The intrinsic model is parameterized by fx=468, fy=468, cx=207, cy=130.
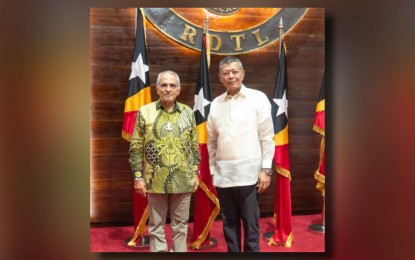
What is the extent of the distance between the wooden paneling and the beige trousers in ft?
0.27

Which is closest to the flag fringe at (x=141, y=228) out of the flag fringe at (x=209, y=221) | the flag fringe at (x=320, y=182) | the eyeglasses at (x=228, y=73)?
the flag fringe at (x=209, y=221)

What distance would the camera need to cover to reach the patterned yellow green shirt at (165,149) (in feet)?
8.88

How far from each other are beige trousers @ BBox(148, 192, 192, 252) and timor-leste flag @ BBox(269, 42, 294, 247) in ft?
1.75

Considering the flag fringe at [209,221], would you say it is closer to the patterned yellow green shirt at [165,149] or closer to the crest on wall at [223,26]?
the patterned yellow green shirt at [165,149]

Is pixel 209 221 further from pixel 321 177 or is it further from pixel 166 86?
pixel 166 86

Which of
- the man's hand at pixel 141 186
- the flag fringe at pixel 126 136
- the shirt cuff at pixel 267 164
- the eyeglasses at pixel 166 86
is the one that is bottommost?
the man's hand at pixel 141 186

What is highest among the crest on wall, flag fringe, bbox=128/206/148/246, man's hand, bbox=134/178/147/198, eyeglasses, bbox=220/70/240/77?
the crest on wall

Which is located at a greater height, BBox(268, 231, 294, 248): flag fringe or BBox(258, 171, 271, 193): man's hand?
BBox(258, 171, 271, 193): man's hand

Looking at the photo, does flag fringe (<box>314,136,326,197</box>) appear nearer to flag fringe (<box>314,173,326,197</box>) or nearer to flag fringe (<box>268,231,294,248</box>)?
flag fringe (<box>314,173,326,197</box>)

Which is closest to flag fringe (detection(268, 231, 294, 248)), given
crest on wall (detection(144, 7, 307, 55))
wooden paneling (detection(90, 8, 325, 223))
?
wooden paneling (detection(90, 8, 325, 223))

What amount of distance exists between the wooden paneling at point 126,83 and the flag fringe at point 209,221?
0.13 meters

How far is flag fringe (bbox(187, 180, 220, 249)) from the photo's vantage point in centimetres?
276
